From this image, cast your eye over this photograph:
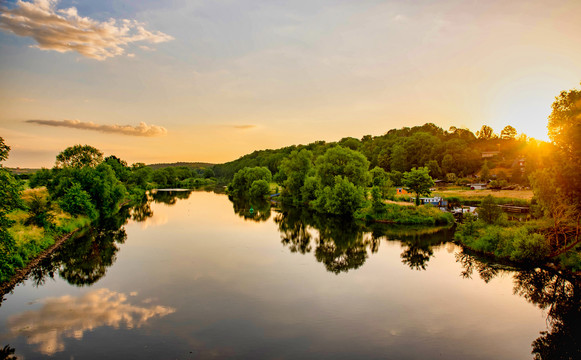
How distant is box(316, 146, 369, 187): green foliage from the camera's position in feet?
190

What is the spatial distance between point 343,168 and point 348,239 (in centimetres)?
2381

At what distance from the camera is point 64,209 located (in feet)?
138

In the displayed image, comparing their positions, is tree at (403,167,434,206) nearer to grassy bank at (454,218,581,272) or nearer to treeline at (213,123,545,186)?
grassy bank at (454,218,581,272)

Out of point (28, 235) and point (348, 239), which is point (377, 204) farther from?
point (28, 235)

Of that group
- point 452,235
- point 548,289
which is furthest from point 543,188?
point 452,235

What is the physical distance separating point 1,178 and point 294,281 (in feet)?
57.8

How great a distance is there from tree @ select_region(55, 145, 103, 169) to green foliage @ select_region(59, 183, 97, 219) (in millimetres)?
41896

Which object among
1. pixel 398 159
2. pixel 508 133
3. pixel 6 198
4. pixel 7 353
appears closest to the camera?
pixel 7 353

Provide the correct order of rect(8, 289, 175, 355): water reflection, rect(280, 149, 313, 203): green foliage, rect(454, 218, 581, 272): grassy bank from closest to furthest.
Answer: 1. rect(8, 289, 175, 355): water reflection
2. rect(454, 218, 581, 272): grassy bank
3. rect(280, 149, 313, 203): green foliage

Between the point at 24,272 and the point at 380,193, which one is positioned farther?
the point at 380,193

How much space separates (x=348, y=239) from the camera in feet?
121

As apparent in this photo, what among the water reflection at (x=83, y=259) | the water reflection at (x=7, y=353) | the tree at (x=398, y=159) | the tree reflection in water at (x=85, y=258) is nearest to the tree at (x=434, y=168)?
the tree at (x=398, y=159)

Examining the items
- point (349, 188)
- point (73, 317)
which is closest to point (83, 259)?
point (73, 317)

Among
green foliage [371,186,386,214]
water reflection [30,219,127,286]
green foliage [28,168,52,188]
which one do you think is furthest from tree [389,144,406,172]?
water reflection [30,219,127,286]
